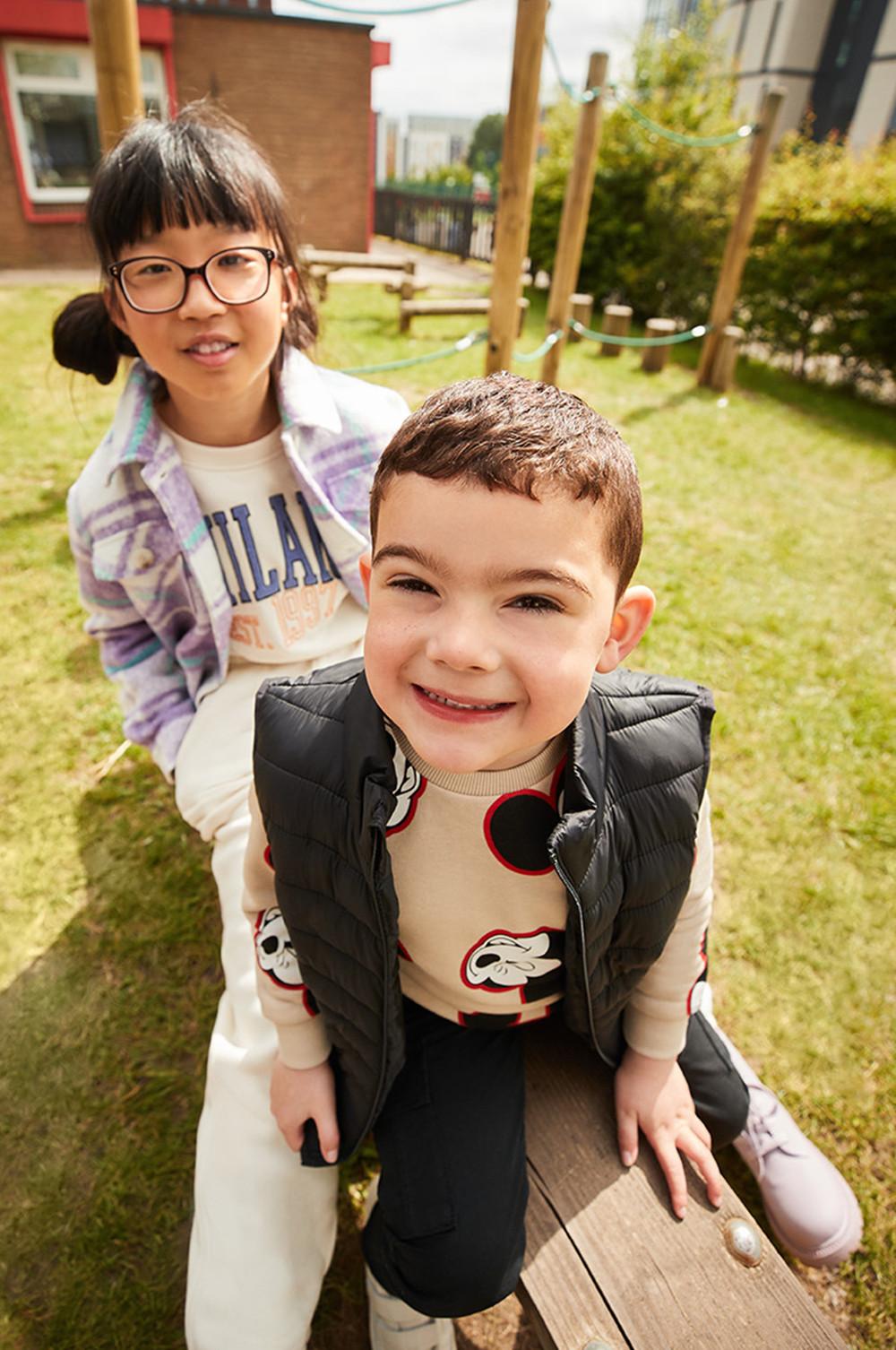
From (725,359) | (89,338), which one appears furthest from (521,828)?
(725,359)

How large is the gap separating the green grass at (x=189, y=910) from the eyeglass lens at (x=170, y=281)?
0.77 meters

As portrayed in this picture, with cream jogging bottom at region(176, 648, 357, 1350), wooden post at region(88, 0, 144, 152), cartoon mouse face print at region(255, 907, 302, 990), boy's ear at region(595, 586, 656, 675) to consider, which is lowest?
cream jogging bottom at region(176, 648, 357, 1350)

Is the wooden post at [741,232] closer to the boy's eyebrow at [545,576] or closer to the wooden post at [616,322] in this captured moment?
the wooden post at [616,322]

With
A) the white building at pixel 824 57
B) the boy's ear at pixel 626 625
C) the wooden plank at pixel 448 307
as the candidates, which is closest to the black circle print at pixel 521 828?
the boy's ear at pixel 626 625

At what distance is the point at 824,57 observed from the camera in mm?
23750

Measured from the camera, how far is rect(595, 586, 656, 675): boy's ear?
42.1 inches

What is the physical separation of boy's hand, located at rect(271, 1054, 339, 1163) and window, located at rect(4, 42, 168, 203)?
1316 cm

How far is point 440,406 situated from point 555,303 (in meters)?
5.00

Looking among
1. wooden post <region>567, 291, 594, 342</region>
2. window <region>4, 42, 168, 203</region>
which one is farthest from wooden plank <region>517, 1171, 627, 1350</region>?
window <region>4, 42, 168, 203</region>

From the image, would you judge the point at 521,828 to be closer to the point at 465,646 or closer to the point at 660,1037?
the point at 465,646

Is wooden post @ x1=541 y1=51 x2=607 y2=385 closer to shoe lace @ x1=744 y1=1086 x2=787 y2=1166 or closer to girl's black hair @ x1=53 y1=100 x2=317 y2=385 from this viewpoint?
girl's black hair @ x1=53 y1=100 x2=317 y2=385

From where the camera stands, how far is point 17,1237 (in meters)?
1.63

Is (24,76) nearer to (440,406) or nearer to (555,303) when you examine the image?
(555,303)

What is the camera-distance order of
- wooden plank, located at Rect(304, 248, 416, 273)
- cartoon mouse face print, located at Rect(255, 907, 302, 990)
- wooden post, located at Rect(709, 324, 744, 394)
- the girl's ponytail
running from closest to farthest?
cartoon mouse face print, located at Rect(255, 907, 302, 990)
the girl's ponytail
wooden post, located at Rect(709, 324, 744, 394)
wooden plank, located at Rect(304, 248, 416, 273)
